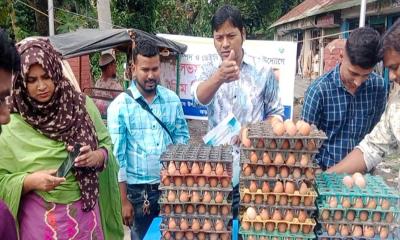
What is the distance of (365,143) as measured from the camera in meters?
2.34

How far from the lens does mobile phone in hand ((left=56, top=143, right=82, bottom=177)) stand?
2.18m

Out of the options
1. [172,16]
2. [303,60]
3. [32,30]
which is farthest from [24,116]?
[303,60]

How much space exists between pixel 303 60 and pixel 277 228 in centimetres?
2040

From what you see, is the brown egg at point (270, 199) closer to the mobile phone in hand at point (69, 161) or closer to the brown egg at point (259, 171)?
the brown egg at point (259, 171)

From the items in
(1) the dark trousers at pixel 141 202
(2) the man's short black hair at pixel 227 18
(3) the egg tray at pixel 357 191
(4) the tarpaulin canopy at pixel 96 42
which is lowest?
(1) the dark trousers at pixel 141 202

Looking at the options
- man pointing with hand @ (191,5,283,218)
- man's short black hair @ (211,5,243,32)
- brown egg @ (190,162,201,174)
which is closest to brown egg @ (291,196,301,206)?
brown egg @ (190,162,201,174)

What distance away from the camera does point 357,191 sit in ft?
6.42

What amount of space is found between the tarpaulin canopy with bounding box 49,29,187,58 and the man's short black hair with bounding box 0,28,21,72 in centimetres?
559

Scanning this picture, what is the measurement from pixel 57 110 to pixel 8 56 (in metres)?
0.78

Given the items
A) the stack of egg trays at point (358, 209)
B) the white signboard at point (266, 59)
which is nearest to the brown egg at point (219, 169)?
the stack of egg trays at point (358, 209)

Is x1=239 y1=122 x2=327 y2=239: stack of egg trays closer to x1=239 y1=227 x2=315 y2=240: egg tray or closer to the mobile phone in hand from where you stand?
x1=239 y1=227 x2=315 y2=240: egg tray

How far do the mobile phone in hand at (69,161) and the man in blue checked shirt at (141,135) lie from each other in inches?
16.8

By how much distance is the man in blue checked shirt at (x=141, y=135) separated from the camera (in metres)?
2.68

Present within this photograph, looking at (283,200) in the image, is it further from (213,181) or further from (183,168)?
(183,168)
